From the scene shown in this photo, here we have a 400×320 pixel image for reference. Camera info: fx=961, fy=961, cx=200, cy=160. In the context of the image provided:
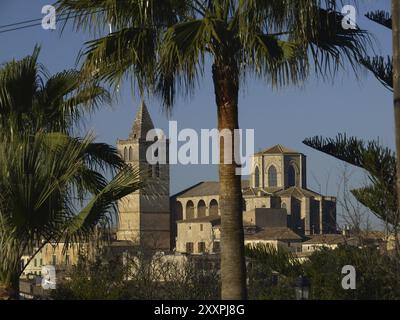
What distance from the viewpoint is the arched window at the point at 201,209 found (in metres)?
129

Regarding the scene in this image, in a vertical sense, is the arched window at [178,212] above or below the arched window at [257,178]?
below

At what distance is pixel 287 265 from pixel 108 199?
5.85m

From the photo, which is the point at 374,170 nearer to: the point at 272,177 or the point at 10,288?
the point at 10,288

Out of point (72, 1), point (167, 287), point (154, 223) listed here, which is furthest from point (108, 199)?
point (154, 223)

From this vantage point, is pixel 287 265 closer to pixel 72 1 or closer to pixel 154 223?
pixel 72 1

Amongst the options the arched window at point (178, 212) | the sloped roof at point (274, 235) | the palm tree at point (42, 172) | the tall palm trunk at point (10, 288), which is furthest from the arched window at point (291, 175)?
the tall palm trunk at point (10, 288)

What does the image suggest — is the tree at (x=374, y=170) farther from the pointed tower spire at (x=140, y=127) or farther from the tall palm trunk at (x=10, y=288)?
the pointed tower spire at (x=140, y=127)

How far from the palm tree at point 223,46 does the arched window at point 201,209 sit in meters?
122

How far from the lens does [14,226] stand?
7.05 metres

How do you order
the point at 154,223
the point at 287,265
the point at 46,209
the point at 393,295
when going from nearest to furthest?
1. the point at 46,209
2. the point at 393,295
3. the point at 287,265
4. the point at 154,223

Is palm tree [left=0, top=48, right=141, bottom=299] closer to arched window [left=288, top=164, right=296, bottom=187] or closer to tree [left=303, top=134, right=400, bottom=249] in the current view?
tree [left=303, top=134, right=400, bottom=249]

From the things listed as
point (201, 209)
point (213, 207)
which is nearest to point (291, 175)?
point (213, 207)

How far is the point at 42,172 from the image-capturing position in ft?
22.9

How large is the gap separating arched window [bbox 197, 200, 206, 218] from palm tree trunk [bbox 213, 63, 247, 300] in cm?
12177
